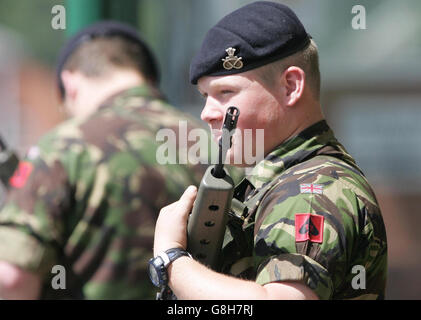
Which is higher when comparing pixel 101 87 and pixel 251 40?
pixel 251 40

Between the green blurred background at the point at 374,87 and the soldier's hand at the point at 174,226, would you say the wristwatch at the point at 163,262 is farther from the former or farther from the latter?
the green blurred background at the point at 374,87

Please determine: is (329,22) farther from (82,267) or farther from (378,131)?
(82,267)

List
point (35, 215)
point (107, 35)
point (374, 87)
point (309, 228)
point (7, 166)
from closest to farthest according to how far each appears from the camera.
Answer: point (309, 228) < point (35, 215) < point (7, 166) < point (107, 35) < point (374, 87)

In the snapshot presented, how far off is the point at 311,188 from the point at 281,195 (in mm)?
75

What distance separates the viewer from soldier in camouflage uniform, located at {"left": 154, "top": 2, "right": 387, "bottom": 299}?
1.67 metres

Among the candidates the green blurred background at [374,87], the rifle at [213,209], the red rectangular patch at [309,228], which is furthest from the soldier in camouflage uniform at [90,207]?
the green blurred background at [374,87]

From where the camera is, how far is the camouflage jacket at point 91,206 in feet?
8.53

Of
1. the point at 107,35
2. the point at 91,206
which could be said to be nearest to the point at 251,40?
the point at 91,206

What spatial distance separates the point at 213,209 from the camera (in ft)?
5.79

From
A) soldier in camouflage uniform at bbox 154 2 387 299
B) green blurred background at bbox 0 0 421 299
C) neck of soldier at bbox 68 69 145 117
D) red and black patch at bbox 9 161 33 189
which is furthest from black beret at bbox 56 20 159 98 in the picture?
green blurred background at bbox 0 0 421 299

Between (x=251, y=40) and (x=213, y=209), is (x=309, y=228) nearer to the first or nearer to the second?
(x=213, y=209)

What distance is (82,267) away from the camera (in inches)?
106

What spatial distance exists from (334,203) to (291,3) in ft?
17.6

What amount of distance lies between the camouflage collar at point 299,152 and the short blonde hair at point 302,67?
111 mm
